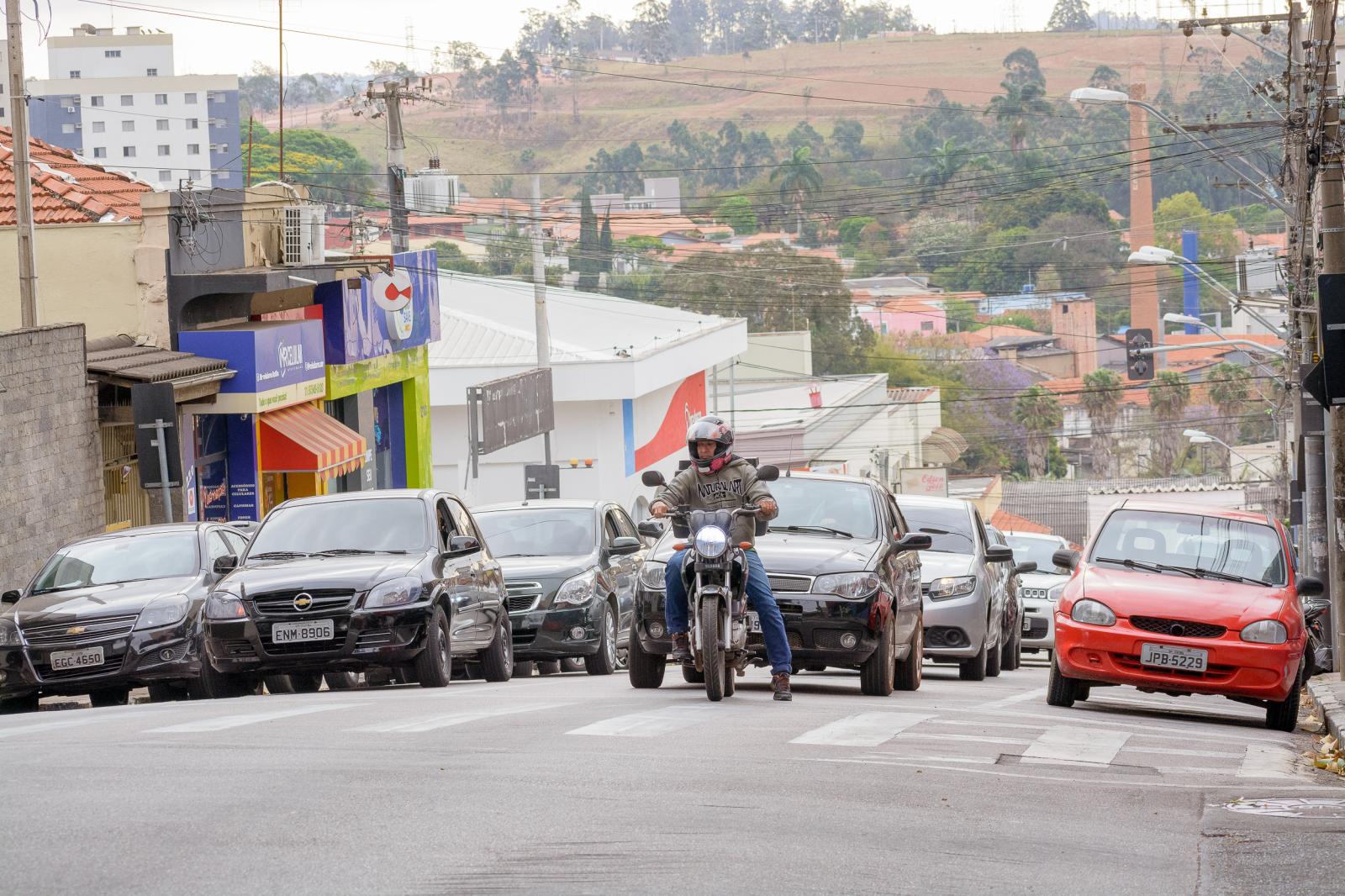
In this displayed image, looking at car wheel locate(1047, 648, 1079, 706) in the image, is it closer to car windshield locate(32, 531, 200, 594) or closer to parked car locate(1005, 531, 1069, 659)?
car windshield locate(32, 531, 200, 594)

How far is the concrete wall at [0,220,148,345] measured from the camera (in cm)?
2873

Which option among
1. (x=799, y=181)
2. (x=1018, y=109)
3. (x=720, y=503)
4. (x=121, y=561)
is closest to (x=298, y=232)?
(x=121, y=561)

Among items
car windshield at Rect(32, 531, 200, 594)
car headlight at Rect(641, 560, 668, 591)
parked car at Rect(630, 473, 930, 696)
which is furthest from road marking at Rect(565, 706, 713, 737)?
car windshield at Rect(32, 531, 200, 594)

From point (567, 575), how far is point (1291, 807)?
11.1 meters

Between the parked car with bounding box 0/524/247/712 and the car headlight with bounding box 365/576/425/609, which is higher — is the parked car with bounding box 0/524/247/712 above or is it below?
below

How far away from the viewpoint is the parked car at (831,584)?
1403 cm

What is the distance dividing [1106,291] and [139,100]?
77.6m

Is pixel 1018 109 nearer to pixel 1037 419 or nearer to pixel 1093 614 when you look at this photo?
pixel 1037 419

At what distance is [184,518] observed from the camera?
2678 centimetres

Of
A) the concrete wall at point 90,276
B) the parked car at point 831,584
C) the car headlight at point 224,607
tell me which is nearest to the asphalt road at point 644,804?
the parked car at point 831,584

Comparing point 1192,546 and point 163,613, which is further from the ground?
point 1192,546

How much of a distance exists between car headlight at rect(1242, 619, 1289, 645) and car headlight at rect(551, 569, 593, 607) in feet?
24.9

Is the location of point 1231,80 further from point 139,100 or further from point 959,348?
point 139,100

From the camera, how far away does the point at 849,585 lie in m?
14.0
